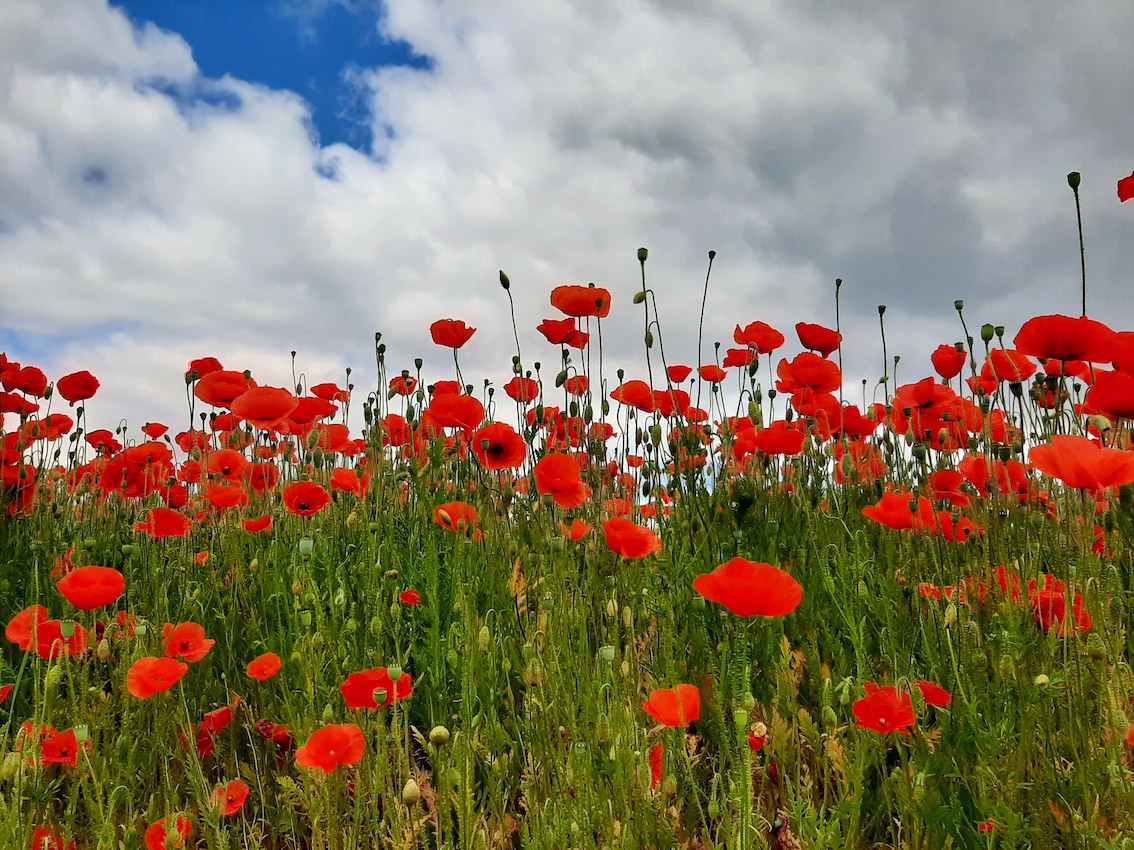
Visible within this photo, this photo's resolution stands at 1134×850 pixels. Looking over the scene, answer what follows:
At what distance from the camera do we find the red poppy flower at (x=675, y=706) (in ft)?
5.44

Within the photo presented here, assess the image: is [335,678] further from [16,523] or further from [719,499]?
[16,523]

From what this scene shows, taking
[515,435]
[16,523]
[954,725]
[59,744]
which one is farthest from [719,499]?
[16,523]

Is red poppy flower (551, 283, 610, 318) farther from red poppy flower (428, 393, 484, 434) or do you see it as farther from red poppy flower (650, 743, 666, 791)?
red poppy flower (650, 743, 666, 791)

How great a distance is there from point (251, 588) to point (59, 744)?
1.14 metres

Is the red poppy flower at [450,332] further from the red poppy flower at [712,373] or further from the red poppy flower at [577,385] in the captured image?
the red poppy flower at [712,373]

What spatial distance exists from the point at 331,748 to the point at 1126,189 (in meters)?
3.26

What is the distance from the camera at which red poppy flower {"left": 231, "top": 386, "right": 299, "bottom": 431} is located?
10.8 ft

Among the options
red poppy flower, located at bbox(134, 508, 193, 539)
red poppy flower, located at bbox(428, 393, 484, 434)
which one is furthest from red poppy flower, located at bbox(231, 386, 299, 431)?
red poppy flower, located at bbox(428, 393, 484, 434)

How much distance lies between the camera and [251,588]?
10.5ft

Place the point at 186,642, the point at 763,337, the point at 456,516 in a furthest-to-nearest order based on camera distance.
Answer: the point at 763,337 < the point at 456,516 < the point at 186,642

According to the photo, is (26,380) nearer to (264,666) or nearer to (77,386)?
(77,386)

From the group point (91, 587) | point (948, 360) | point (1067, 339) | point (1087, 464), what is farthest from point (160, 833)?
point (948, 360)

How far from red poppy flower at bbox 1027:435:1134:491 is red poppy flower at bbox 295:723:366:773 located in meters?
1.74

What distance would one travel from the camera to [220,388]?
3.55m
